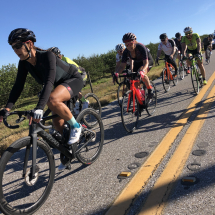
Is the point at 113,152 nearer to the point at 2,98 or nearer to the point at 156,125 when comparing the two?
the point at 156,125

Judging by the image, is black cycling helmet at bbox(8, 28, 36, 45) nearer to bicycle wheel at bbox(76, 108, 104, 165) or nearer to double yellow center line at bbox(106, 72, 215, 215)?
bicycle wheel at bbox(76, 108, 104, 165)

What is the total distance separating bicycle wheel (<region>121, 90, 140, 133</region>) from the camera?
14.6 ft

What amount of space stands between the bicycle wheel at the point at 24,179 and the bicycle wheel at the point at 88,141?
0.59 metres

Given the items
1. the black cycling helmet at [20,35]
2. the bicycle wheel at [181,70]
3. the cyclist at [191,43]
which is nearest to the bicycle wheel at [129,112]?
the black cycling helmet at [20,35]

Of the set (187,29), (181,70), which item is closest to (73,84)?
(187,29)

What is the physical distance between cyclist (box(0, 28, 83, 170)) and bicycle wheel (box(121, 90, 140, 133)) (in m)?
1.57

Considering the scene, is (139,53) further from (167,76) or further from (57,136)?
(167,76)

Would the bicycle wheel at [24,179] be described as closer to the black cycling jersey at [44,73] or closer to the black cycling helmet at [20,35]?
the black cycling jersey at [44,73]

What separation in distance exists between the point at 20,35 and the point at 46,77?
55 cm

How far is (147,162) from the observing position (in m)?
2.96

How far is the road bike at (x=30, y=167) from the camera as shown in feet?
7.13

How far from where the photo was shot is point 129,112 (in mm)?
4707

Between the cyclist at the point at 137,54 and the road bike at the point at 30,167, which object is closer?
the road bike at the point at 30,167

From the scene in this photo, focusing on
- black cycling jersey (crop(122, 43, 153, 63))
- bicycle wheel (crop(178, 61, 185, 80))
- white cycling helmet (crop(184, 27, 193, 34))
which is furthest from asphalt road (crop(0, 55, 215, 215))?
bicycle wheel (crop(178, 61, 185, 80))
